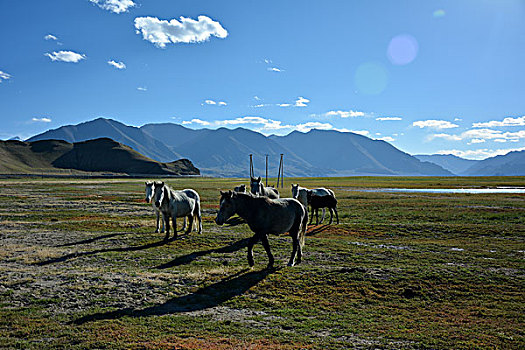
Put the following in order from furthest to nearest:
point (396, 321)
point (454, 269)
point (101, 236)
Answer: point (101, 236) → point (454, 269) → point (396, 321)

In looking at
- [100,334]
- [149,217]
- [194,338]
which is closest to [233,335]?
[194,338]

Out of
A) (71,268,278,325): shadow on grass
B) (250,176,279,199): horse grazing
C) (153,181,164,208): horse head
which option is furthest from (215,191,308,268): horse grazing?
(250,176,279,199): horse grazing

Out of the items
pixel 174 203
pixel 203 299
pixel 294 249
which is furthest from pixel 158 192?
pixel 203 299

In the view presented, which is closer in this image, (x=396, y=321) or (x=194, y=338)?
(x=194, y=338)

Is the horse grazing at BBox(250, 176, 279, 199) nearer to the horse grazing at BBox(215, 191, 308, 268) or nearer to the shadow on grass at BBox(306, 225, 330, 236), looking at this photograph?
the shadow on grass at BBox(306, 225, 330, 236)

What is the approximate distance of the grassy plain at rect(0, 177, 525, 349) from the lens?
7.58 m

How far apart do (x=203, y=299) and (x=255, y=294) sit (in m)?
1.69

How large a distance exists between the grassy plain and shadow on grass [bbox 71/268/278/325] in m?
0.04

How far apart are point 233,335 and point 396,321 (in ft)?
14.8

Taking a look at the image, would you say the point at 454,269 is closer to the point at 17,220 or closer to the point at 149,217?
the point at 149,217

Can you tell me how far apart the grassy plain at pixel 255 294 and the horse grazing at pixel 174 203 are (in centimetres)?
156

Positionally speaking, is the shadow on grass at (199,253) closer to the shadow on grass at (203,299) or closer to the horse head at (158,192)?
the shadow on grass at (203,299)

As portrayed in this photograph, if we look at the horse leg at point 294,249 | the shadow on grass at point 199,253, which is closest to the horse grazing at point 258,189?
the shadow on grass at point 199,253

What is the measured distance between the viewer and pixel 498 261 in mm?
14273
